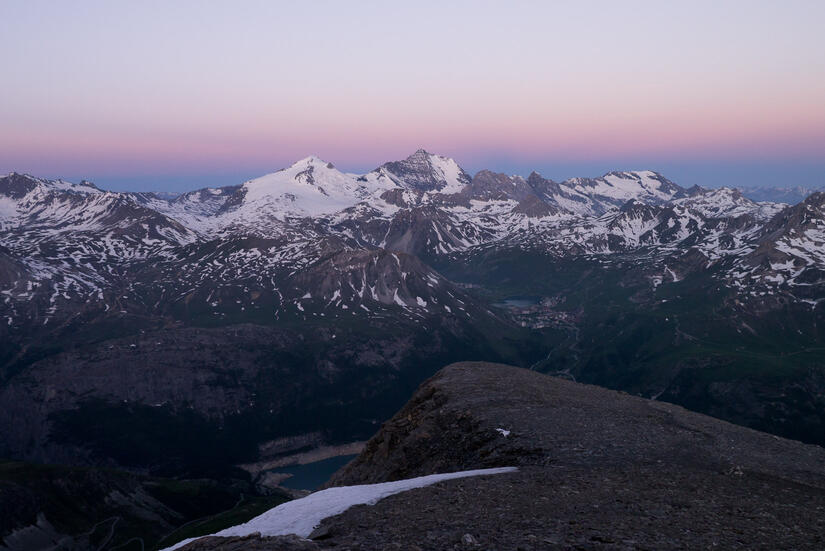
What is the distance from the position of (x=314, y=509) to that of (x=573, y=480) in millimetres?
14269

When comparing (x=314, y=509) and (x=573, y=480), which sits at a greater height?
(x=573, y=480)

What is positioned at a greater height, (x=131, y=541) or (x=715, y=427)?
(x=715, y=427)

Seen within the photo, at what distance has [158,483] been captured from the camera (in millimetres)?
166875

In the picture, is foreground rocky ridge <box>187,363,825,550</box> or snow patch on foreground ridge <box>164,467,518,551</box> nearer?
foreground rocky ridge <box>187,363,825,550</box>

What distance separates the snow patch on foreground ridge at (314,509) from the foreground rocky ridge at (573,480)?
40.0 inches

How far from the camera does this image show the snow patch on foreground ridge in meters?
26.0

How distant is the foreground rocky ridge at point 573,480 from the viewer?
2266 centimetres

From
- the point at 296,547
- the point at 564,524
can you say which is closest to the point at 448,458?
the point at 564,524

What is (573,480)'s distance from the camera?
3052 centimetres

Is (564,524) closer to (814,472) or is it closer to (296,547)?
(296,547)

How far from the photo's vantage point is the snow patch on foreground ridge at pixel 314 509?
85.1ft

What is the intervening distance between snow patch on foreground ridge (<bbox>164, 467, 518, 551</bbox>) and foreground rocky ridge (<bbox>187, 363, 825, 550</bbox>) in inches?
40.0

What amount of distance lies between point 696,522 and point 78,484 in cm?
16012

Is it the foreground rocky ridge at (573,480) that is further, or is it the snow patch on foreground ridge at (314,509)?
the snow patch on foreground ridge at (314,509)
